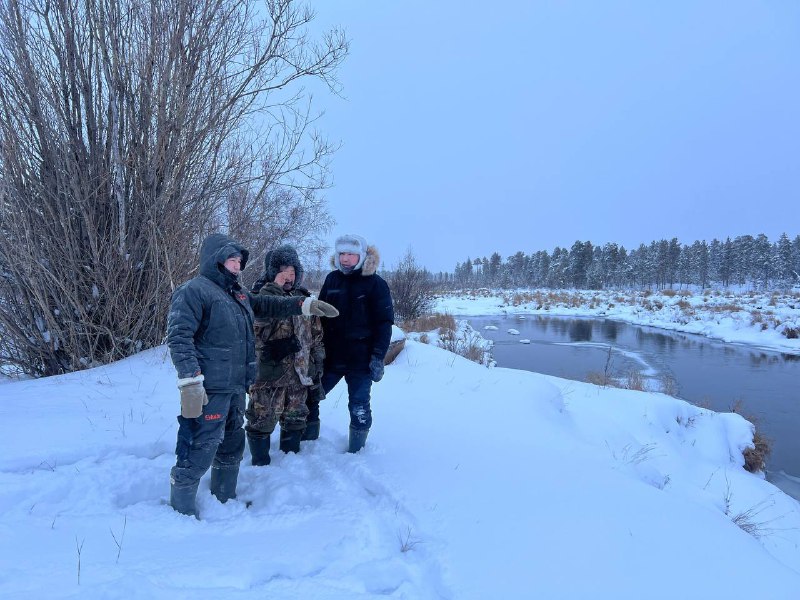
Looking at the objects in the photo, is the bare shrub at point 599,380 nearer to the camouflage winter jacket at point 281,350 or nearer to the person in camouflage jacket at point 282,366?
the person in camouflage jacket at point 282,366

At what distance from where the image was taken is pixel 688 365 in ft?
43.4

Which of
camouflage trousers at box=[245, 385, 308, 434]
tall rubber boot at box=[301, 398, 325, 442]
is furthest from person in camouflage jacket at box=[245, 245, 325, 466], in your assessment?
tall rubber boot at box=[301, 398, 325, 442]

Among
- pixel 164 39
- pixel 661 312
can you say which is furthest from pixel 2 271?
pixel 661 312

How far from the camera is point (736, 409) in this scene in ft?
27.7

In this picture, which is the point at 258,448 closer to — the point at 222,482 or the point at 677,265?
the point at 222,482

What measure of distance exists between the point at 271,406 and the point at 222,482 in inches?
23.4

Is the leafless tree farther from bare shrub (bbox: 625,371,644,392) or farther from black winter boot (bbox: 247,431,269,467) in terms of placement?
bare shrub (bbox: 625,371,644,392)

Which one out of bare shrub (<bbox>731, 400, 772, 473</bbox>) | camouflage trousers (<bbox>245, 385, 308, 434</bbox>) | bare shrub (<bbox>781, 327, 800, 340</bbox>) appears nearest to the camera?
camouflage trousers (<bbox>245, 385, 308, 434</bbox>)

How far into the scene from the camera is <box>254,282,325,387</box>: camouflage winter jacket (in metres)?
3.05

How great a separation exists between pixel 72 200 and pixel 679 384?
1308 cm

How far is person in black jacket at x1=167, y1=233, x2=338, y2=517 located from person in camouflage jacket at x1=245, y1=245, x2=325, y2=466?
373 millimetres

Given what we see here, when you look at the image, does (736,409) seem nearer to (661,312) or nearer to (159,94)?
(159,94)

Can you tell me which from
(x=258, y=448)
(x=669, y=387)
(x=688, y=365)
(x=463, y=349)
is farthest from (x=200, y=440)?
(x=688, y=365)

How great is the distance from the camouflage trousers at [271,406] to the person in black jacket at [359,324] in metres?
0.44
